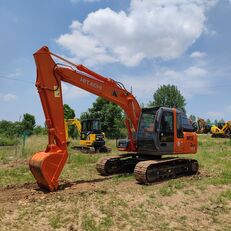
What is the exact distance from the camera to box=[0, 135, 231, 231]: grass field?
22.0 ft

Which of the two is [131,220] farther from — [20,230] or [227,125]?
[227,125]

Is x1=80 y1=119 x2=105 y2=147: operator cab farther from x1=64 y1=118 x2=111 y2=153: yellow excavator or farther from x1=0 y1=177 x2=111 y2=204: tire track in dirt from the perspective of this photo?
x1=0 y1=177 x2=111 y2=204: tire track in dirt

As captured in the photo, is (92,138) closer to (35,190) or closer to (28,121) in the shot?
(35,190)

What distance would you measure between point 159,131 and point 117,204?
13.4 feet

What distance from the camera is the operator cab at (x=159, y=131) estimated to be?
37.0 ft

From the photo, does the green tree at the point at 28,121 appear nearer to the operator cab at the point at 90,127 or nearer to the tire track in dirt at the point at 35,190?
the operator cab at the point at 90,127

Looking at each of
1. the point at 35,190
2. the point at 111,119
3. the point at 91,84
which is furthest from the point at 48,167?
the point at 111,119

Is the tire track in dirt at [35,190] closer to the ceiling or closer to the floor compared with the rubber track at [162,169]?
closer to the floor

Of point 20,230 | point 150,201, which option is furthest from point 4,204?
point 150,201

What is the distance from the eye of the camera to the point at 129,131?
12.3m

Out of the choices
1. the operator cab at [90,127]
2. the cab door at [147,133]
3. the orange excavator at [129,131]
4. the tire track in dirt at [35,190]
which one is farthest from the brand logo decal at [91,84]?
the operator cab at [90,127]

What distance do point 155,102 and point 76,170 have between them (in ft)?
227

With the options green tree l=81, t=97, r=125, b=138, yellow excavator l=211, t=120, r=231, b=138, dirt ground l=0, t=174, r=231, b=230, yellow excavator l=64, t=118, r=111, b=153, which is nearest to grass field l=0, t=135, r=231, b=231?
dirt ground l=0, t=174, r=231, b=230

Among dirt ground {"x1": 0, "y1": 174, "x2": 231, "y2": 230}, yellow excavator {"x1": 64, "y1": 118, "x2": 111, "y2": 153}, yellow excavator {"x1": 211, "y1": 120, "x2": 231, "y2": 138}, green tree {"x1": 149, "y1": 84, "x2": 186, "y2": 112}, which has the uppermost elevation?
green tree {"x1": 149, "y1": 84, "x2": 186, "y2": 112}
